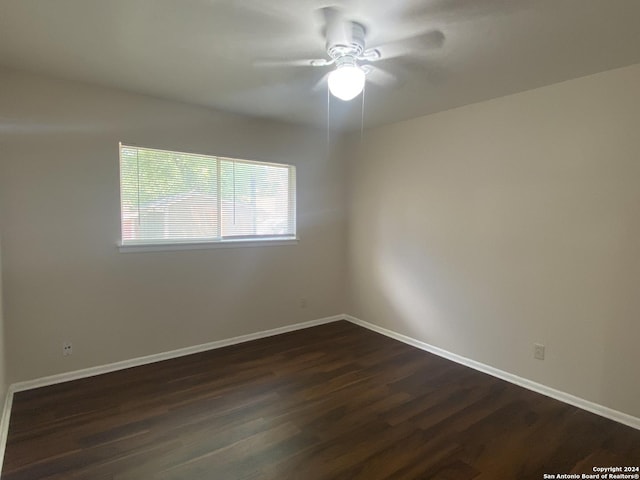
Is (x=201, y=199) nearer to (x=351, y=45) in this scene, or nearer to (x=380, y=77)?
(x=380, y=77)

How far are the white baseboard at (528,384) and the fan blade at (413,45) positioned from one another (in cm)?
268

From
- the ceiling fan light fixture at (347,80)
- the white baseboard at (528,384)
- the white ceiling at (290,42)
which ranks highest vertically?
the white ceiling at (290,42)

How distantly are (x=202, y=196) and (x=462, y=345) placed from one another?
2.95m

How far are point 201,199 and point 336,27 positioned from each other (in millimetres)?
2231

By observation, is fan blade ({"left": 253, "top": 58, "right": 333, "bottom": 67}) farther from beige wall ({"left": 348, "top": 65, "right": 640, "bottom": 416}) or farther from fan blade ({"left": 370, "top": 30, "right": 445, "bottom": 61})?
beige wall ({"left": 348, "top": 65, "right": 640, "bottom": 416})

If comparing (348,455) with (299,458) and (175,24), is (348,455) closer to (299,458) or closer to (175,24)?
(299,458)

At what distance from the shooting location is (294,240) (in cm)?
425

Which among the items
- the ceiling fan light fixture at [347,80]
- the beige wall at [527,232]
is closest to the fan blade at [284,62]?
the ceiling fan light fixture at [347,80]

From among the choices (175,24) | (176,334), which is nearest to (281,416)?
(176,334)

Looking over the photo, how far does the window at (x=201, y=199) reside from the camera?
10.5ft

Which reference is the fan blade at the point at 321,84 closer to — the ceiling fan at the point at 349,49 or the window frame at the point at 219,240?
the ceiling fan at the point at 349,49

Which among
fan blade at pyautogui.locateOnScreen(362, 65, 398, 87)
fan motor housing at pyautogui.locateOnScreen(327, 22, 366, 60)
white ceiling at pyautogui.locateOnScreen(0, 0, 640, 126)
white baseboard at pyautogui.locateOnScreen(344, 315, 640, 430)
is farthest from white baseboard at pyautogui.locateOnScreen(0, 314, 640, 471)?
fan motor housing at pyautogui.locateOnScreen(327, 22, 366, 60)

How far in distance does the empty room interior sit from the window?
0.08 ft

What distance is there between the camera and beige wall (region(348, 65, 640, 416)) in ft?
8.05
